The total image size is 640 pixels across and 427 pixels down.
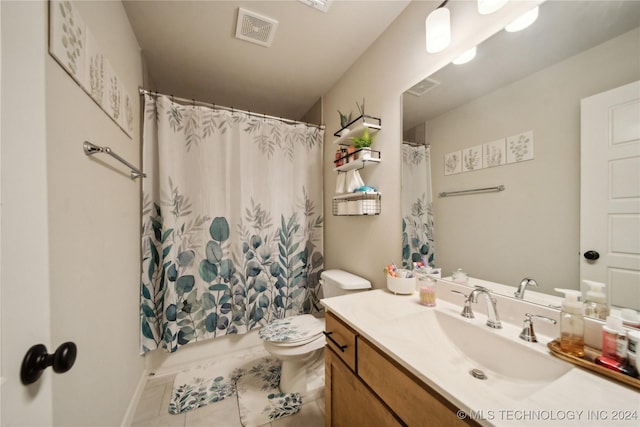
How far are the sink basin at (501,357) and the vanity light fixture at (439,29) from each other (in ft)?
3.87

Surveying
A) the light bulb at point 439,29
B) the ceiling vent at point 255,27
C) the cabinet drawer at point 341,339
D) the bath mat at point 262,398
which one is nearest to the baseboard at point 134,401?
the bath mat at point 262,398

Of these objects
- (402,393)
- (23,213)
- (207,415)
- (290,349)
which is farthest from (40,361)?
(207,415)

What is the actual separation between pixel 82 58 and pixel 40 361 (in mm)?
976

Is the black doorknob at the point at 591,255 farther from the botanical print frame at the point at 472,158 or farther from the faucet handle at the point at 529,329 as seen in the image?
the botanical print frame at the point at 472,158

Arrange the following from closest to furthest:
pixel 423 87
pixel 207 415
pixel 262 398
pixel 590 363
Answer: pixel 590 363 → pixel 423 87 → pixel 207 415 → pixel 262 398

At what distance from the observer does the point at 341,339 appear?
0.95 m

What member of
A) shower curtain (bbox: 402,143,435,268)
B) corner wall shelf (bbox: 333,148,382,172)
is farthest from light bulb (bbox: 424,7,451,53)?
corner wall shelf (bbox: 333,148,382,172)

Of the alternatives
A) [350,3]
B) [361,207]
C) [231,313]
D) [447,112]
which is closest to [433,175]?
[447,112]

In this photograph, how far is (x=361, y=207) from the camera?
1453 millimetres

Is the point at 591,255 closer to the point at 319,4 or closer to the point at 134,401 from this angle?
the point at 319,4

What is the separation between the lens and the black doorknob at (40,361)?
421 millimetres

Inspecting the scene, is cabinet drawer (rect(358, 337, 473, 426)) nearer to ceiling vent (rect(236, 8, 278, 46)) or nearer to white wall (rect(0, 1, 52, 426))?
white wall (rect(0, 1, 52, 426))

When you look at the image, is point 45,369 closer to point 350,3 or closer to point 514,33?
point 514,33

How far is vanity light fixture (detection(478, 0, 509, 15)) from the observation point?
813mm
